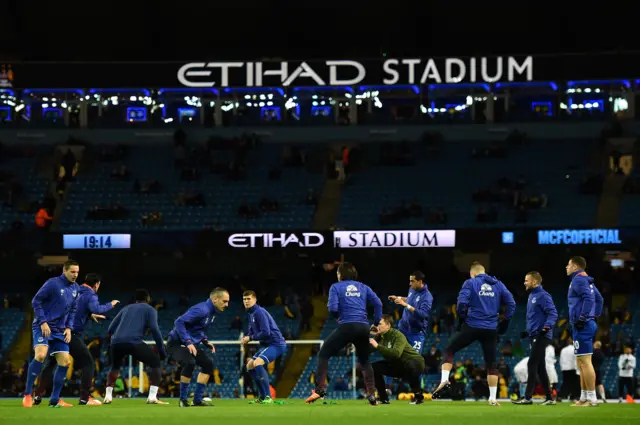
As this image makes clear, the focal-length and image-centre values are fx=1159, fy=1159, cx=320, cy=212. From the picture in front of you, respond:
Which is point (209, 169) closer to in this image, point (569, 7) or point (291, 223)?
point (291, 223)

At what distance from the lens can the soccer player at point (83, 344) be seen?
20.4 meters

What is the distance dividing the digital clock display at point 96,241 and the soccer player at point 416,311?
61.9ft

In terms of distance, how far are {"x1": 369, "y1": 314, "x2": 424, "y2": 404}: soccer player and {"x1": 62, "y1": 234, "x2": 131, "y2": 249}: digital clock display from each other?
65.9 feet

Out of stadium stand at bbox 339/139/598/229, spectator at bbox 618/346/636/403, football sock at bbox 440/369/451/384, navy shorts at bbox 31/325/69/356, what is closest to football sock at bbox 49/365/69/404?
navy shorts at bbox 31/325/69/356

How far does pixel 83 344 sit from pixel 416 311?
20.1 ft

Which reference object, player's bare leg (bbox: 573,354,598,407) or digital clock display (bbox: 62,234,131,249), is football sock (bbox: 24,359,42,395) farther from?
digital clock display (bbox: 62,234,131,249)

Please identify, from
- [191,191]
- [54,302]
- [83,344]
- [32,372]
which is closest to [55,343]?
[54,302]

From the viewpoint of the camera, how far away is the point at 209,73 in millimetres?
43531

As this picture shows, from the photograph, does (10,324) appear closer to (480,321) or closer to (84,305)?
(84,305)

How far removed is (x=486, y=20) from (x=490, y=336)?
3129 centimetres

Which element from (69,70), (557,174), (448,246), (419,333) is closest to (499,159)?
(557,174)

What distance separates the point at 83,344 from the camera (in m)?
20.8

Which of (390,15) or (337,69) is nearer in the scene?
(337,69)

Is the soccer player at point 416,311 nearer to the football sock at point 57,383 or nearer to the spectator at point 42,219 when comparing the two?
the football sock at point 57,383
